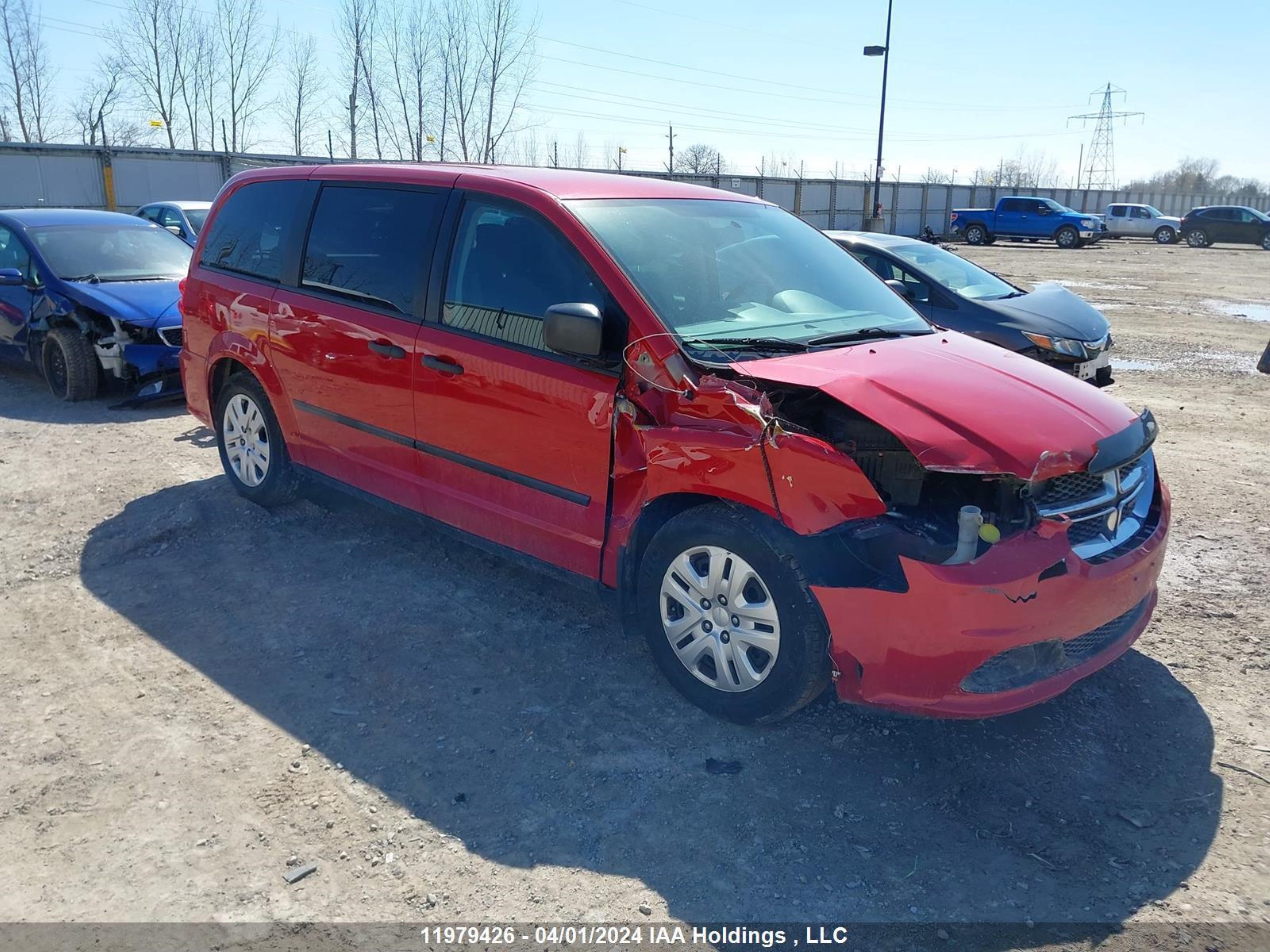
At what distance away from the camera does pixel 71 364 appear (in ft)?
27.9

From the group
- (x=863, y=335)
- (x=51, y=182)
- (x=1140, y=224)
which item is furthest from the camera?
(x=1140, y=224)

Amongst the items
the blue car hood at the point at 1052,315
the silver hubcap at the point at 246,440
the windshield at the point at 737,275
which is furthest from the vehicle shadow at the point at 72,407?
the blue car hood at the point at 1052,315

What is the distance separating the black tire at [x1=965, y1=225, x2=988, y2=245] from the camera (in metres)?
40.4

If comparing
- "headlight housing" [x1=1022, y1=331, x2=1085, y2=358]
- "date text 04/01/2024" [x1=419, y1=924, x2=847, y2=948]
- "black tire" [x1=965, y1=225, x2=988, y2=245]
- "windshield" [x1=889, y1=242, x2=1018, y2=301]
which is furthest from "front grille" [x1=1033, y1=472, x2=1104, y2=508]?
"black tire" [x1=965, y1=225, x2=988, y2=245]

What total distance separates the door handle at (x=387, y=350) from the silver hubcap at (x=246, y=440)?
4.40ft

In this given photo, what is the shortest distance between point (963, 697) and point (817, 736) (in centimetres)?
61

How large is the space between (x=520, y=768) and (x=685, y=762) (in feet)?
1.89

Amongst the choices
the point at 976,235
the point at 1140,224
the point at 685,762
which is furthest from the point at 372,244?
the point at 1140,224

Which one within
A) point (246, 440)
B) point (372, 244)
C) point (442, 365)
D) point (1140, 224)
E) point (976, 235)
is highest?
point (1140, 224)

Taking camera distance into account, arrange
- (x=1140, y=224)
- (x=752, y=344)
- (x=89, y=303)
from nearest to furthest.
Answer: (x=752, y=344), (x=89, y=303), (x=1140, y=224)

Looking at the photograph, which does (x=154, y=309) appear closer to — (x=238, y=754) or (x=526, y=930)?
(x=238, y=754)

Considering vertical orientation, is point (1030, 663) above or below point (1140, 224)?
below

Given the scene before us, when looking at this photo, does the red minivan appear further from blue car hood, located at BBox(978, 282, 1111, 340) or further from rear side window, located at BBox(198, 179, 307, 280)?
blue car hood, located at BBox(978, 282, 1111, 340)

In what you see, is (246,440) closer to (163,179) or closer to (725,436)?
(725,436)
